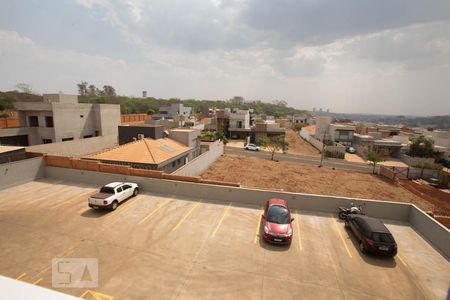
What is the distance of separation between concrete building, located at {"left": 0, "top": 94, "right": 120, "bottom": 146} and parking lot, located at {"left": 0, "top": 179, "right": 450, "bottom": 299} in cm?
2140

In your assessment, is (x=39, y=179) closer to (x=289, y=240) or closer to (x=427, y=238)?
(x=289, y=240)

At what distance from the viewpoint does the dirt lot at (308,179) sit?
90.0 ft

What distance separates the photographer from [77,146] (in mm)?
29891

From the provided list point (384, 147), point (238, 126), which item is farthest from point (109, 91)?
point (384, 147)

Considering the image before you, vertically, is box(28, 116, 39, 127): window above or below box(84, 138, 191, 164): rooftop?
above

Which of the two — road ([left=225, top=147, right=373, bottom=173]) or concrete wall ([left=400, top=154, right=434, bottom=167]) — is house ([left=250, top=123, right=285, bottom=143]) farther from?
concrete wall ([left=400, top=154, right=434, bottom=167])

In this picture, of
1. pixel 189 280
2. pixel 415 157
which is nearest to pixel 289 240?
pixel 189 280

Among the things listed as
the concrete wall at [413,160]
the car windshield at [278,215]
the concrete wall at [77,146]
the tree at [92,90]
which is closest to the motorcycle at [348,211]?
the car windshield at [278,215]

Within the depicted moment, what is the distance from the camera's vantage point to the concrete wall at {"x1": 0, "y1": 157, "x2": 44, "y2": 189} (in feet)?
57.1

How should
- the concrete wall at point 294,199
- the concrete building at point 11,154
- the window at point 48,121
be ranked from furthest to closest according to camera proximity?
the window at point 48,121 → the concrete building at point 11,154 → the concrete wall at point 294,199

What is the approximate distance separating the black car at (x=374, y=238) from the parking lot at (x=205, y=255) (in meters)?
0.46

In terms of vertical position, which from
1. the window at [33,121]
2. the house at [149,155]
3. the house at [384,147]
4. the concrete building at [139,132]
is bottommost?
the house at [384,147]

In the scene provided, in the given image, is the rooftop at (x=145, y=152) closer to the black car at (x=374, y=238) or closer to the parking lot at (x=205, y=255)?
the parking lot at (x=205, y=255)

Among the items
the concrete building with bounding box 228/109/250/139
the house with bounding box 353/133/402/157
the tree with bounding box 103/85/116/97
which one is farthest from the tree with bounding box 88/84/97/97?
the house with bounding box 353/133/402/157
